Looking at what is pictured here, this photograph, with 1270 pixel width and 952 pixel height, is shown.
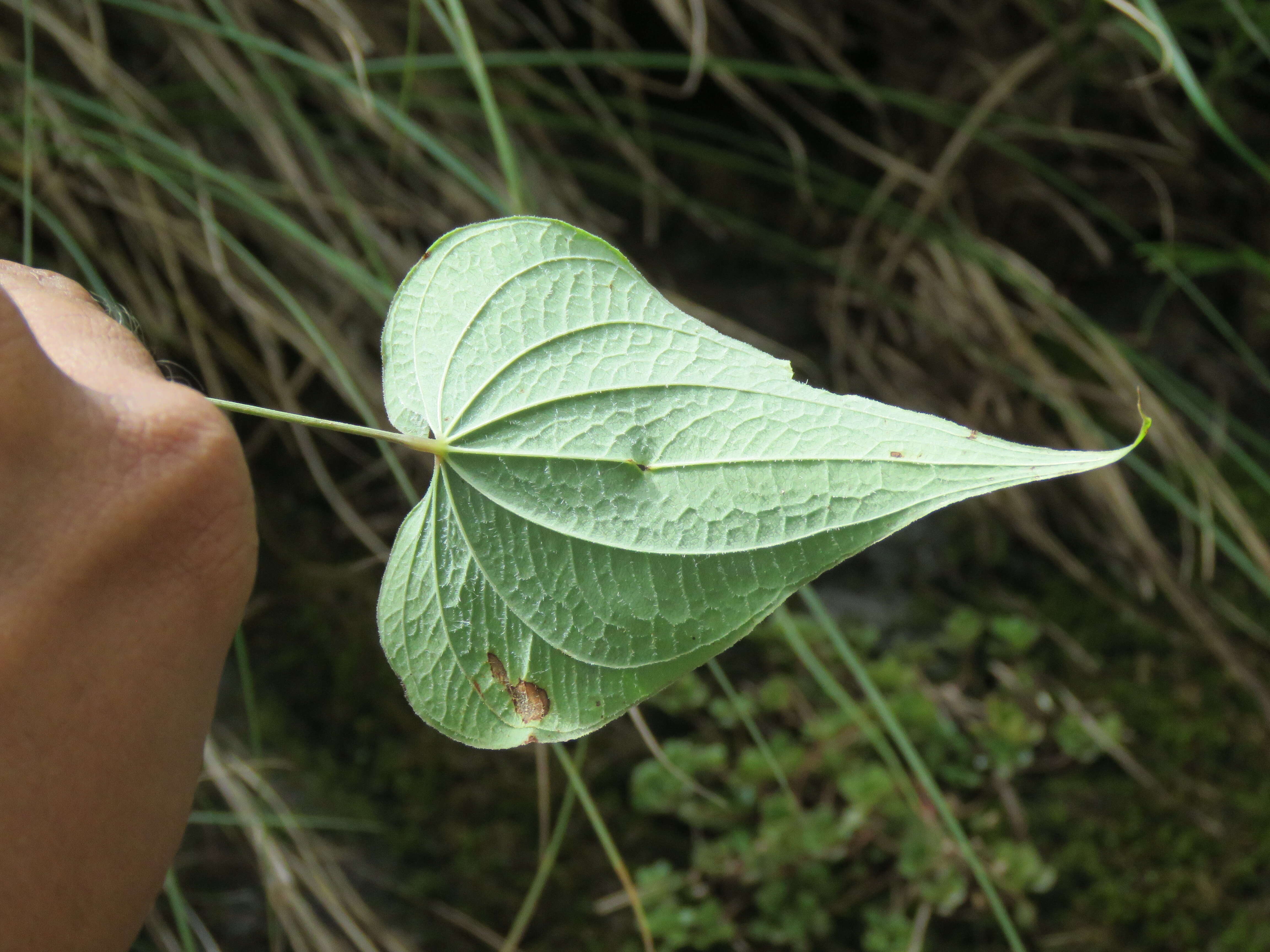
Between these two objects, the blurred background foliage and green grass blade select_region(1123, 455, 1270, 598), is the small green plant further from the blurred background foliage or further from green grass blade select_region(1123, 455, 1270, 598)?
green grass blade select_region(1123, 455, 1270, 598)

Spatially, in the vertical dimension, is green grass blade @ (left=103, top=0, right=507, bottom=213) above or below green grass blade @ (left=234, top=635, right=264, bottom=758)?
above

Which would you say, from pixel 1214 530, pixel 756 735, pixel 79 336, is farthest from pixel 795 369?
pixel 79 336

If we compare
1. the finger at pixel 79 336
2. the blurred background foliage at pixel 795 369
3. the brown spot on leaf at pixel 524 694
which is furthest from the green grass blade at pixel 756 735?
the finger at pixel 79 336

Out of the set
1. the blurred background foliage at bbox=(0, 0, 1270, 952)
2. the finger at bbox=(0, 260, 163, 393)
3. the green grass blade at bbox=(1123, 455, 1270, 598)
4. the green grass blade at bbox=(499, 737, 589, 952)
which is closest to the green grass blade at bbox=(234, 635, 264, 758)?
the blurred background foliage at bbox=(0, 0, 1270, 952)

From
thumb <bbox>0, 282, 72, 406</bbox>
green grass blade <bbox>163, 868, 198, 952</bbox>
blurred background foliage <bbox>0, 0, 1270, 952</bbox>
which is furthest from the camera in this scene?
blurred background foliage <bbox>0, 0, 1270, 952</bbox>

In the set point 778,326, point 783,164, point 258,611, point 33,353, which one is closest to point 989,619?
point 778,326

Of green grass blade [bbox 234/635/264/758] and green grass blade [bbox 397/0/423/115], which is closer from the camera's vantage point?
green grass blade [bbox 234/635/264/758]
